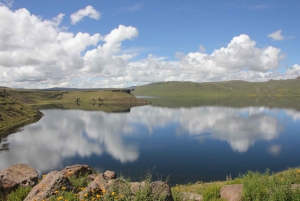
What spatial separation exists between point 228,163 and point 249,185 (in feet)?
143

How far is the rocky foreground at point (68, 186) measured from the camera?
10.7 metres

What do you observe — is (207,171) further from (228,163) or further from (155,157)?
(155,157)

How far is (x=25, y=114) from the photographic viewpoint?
13800cm

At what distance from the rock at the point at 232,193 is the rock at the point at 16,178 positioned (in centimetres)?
1202

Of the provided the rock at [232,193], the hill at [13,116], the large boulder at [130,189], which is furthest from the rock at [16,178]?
the hill at [13,116]

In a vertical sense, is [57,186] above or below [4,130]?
above

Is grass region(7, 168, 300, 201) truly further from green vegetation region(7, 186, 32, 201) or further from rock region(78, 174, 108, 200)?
rock region(78, 174, 108, 200)

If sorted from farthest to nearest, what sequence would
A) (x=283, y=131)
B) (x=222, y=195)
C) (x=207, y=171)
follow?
1. (x=283, y=131)
2. (x=207, y=171)
3. (x=222, y=195)

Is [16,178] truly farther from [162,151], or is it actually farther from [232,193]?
[162,151]

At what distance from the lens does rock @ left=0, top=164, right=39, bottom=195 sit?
44.6 ft

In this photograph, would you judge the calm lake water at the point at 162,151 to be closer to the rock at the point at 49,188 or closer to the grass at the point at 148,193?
the grass at the point at 148,193

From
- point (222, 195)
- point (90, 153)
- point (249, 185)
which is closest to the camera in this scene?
point (249, 185)

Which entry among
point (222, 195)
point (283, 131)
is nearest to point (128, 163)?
point (222, 195)

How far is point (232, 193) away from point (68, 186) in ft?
31.0
